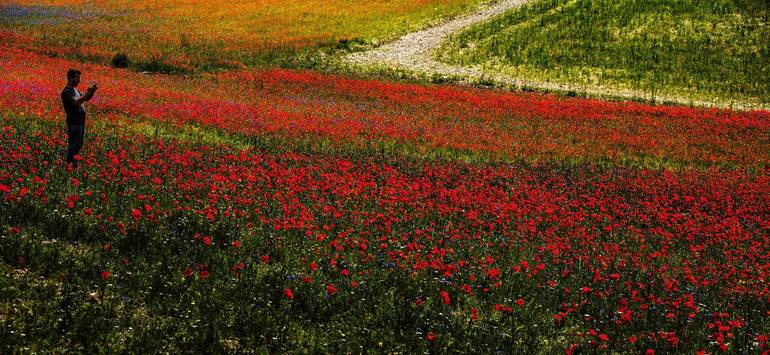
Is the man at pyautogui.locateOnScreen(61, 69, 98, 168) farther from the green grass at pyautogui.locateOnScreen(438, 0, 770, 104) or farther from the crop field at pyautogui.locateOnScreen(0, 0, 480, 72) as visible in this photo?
the green grass at pyautogui.locateOnScreen(438, 0, 770, 104)

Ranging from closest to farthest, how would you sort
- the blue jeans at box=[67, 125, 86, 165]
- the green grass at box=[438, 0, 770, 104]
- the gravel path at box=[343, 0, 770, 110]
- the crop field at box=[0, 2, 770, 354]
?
the crop field at box=[0, 2, 770, 354] < the blue jeans at box=[67, 125, 86, 165] < the gravel path at box=[343, 0, 770, 110] < the green grass at box=[438, 0, 770, 104]

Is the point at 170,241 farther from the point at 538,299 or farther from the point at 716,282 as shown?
the point at 716,282

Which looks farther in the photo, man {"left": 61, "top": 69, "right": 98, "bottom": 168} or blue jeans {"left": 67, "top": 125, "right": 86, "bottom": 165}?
blue jeans {"left": 67, "top": 125, "right": 86, "bottom": 165}

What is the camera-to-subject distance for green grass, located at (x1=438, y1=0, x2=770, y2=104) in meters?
48.2

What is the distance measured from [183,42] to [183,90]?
24941mm

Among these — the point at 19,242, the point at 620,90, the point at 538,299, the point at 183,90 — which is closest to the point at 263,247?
the point at 19,242

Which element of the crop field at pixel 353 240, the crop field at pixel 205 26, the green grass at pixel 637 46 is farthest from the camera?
the green grass at pixel 637 46

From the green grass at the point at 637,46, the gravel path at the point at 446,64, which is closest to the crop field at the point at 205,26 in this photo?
the gravel path at the point at 446,64

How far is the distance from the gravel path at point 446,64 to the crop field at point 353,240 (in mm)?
21551

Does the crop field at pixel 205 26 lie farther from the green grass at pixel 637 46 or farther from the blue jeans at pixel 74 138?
the blue jeans at pixel 74 138

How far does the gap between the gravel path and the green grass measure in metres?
1.45

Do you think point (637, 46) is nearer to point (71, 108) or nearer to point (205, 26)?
point (205, 26)

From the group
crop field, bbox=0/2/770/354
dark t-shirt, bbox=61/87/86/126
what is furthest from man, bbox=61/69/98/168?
crop field, bbox=0/2/770/354

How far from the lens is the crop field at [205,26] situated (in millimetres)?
45700
